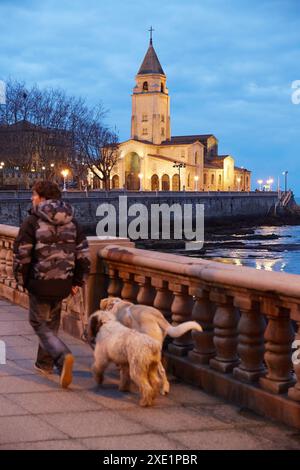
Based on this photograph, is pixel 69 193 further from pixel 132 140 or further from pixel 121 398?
pixel 121 398

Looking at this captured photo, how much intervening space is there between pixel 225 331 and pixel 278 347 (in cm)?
67

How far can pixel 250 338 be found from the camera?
5.19m

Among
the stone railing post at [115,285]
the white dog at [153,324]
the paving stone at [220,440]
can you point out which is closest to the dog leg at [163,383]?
the white dog at [153,324]

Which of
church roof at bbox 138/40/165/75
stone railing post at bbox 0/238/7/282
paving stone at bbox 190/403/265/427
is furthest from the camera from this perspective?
church roof at bbox 138/40/165/75

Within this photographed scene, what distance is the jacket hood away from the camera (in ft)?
18.5

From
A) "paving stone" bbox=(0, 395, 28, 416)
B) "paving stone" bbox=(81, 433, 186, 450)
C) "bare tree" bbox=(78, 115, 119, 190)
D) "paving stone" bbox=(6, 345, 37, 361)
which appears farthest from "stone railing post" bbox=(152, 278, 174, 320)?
"bare tree" bbox=(78, 115, 119, 190)

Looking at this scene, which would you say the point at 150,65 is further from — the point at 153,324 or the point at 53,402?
the point at 53,402

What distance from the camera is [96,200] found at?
70.1 m

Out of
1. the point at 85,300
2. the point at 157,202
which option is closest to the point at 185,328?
the point at 85,300

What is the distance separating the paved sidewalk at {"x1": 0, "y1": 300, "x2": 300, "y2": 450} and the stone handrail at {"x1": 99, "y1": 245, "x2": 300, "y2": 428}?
0.49 feet

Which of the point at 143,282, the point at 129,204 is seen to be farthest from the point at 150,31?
the point at 143,282

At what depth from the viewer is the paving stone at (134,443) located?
4.29 meters

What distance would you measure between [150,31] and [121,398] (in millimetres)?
134149

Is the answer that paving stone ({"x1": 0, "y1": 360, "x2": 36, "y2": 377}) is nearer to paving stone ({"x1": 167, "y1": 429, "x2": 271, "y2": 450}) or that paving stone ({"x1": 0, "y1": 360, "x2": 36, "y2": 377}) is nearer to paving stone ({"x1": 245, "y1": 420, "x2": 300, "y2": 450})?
paving stone ({"x1": 167, "y1": 429, "x2": 271, "y2": 450})
